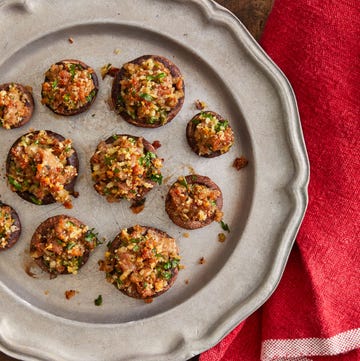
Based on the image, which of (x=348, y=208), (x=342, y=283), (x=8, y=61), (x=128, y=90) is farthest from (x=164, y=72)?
(x=342, y=283)

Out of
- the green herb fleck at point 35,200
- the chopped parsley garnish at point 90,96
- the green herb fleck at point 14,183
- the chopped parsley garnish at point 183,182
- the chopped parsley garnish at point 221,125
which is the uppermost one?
the chopped parsley garnish at point 221,125

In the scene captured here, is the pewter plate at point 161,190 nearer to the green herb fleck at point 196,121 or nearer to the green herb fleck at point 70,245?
the green herb fleck at point 196,121

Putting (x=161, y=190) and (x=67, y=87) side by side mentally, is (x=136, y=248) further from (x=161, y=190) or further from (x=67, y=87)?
(x=67, y=87)

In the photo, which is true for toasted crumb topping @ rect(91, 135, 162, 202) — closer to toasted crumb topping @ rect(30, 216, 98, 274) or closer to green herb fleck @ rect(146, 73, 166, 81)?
toasted crumb topping @ rect(30, 216, 98, 274)

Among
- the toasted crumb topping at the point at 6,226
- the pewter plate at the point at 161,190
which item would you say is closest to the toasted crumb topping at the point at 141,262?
the pewter plate at the point at 161,190

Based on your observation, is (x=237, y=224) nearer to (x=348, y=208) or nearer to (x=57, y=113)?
(x=348, y=208)

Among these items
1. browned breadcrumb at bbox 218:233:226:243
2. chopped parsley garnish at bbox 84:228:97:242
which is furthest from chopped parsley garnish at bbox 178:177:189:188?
chopped parsley garnish at bbox 84:228:97:242
